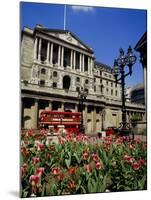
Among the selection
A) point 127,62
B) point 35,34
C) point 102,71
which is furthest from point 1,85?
point 127,62

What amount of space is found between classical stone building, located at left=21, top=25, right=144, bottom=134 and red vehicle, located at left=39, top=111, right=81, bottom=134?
0.07m

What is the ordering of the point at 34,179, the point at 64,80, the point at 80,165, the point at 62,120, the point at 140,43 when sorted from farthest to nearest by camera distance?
the point at 140,43 → the point at 64,80 → the point at 62,120 → the point at 80,165 → the point at 34,179

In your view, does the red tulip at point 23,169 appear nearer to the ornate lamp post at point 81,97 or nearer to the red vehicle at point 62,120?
the red vehicle at point 62,120

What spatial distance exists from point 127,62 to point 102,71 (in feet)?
1.31

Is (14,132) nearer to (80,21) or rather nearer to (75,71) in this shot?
(75,71)

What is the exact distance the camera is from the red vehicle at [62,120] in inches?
175

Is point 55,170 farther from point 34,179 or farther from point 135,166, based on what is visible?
point 135,166

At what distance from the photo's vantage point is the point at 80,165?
438 centimetres

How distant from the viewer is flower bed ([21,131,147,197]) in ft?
13.4

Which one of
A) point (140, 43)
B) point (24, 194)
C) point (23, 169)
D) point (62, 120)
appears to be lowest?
point (24, 194)

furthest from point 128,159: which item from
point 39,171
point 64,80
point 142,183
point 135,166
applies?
point 64,80

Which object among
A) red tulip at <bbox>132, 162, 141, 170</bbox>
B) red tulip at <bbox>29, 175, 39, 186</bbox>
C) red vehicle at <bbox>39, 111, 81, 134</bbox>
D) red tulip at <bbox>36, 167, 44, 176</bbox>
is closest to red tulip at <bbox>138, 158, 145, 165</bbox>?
red tulip at <bbox>132, 162, 141, 170</bbox>

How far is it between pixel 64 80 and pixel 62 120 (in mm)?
548

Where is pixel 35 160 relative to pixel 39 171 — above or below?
above
